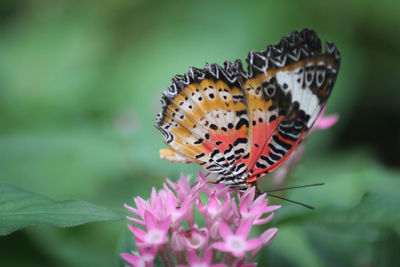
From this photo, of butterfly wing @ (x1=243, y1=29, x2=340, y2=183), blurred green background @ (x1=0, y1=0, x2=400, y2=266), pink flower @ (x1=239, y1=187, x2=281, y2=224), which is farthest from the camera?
blurred green background @ (x1=0, y1=0, x2=400, y2=266)

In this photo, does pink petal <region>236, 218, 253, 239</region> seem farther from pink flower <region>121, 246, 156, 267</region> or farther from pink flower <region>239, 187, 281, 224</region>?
pink flower <region>121, 246, 156, 267</region>

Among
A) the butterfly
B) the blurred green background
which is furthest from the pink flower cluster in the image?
the blurred green background

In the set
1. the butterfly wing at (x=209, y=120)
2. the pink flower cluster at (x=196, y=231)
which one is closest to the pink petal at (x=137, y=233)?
the pink flower cluster at (x=196, y=231)

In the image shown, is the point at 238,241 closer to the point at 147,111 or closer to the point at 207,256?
the point at 207,256

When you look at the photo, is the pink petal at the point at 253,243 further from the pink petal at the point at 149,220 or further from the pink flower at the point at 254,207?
the pink petal at the point at 149,220

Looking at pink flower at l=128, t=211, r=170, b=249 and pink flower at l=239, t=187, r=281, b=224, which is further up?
pink flower at l=128, t=211, r=170, b=249

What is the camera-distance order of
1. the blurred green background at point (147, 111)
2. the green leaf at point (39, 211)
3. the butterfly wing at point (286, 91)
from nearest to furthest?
the green leaf at point (39, 211) < the butterfly wing at point (286, 91) < the blurred green background at point (147, 111)
